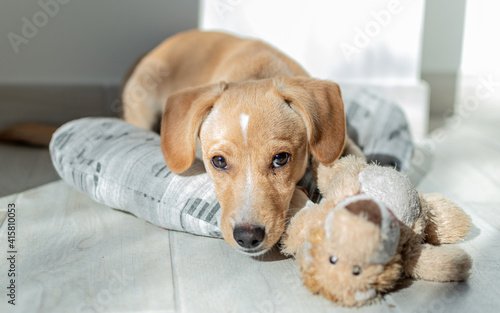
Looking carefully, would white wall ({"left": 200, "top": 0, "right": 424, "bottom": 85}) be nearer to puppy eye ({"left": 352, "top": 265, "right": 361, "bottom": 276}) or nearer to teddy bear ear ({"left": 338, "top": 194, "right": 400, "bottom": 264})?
teddy bear ear ({"left": 338, "top": 194, "right": 400, "bottom": 264})

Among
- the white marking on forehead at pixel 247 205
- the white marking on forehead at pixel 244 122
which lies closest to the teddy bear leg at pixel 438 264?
the white marking on forehead at pixel 247 205

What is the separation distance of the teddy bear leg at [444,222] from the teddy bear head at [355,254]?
48 cm

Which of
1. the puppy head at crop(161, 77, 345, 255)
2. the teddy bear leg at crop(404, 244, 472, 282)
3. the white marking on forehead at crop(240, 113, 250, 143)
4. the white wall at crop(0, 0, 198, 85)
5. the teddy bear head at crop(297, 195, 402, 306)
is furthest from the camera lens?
the white wall at crop(0, 0, 198, 85)

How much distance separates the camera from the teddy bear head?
1.72m

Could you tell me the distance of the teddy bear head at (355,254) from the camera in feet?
5.65

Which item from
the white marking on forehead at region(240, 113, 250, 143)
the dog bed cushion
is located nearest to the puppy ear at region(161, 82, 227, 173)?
the dog bed cushion

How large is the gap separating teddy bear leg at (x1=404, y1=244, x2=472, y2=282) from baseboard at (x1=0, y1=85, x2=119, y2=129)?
3259mm

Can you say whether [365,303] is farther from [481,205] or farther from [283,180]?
[481,205]

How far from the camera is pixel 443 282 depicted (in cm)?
202

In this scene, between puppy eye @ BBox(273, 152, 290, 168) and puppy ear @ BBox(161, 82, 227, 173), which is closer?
puppy eye @ BBox(273, 152, 290, 168)

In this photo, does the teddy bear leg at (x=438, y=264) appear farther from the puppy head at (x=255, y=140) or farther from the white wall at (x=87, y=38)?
the white wall at (x=87, y=38)

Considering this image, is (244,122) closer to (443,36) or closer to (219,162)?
(219,162)

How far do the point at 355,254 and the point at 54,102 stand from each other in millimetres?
3524

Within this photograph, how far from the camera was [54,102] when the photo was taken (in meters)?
4.45
